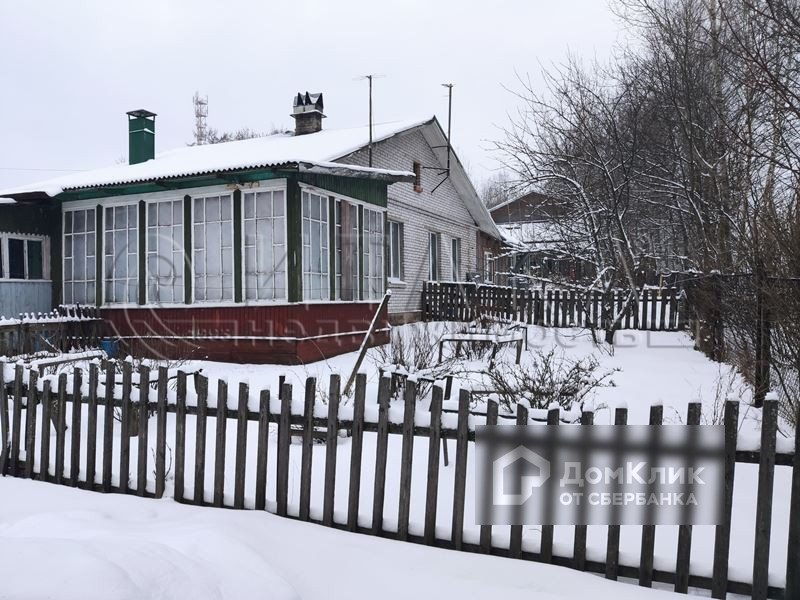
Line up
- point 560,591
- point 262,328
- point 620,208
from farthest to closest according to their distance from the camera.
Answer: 1. point 620,208
2. point 262,328
3. point 560,591

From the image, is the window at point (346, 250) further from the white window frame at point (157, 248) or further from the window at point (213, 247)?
the white window frame at point (157, 248)

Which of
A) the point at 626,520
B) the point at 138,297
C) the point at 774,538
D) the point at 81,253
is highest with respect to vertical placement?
the point at 81,253

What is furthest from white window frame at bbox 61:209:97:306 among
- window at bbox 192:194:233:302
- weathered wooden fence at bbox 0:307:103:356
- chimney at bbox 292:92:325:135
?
chimney at bbox 292:92:325:135

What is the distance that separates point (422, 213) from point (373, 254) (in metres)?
5.53

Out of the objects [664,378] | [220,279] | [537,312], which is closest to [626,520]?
[664,378]

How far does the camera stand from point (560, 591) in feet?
9.50

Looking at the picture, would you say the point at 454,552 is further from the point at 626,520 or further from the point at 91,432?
the point at 91,432

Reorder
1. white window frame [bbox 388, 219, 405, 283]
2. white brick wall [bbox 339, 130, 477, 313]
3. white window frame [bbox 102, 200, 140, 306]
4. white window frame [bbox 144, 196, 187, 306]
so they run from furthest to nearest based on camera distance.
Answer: white window frame [bbox 388, 219, 405, 283] → white brick wall [bbox 339, 130, 477, 313] → white window frame [bbox 102, 200, 140, 306] → white window frame [bbox 144, 196, 187, 306]

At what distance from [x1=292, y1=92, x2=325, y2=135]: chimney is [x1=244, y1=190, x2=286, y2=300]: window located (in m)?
7.27

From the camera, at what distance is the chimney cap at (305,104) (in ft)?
56.8

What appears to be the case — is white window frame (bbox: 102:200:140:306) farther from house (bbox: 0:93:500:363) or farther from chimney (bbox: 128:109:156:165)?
chimney (bbox: 128:109:156:165)

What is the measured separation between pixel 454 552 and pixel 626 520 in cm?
97

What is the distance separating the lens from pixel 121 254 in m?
12.3

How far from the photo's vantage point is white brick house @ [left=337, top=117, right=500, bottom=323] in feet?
54.0
